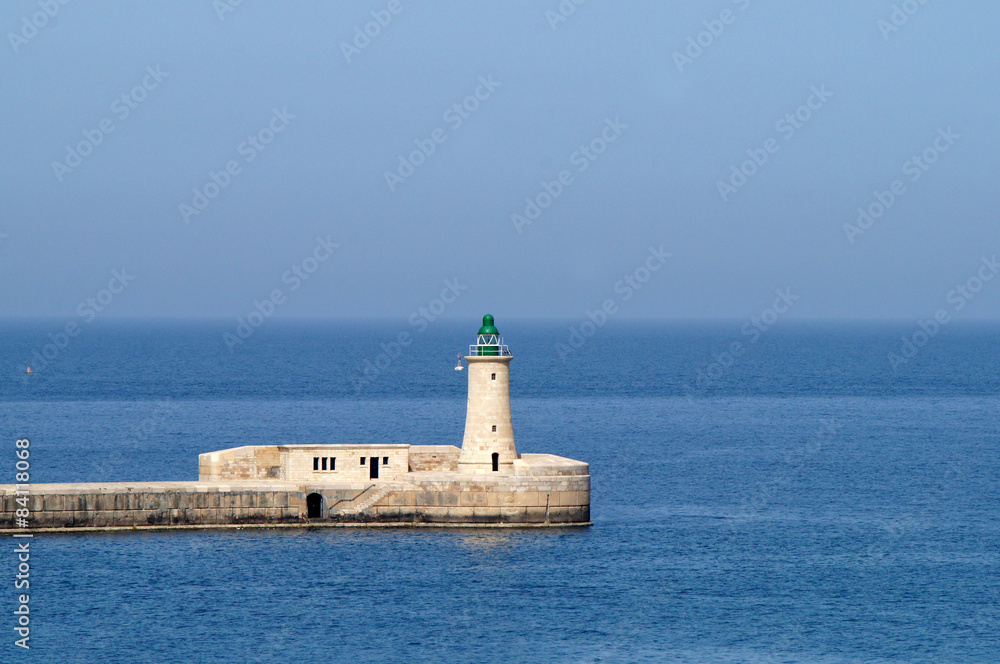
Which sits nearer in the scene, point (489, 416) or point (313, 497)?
point (313, 497)

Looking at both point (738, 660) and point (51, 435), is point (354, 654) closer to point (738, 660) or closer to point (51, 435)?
point (738, 660)

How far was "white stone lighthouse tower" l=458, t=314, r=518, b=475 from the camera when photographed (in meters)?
61.0

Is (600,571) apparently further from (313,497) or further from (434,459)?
(313,497)

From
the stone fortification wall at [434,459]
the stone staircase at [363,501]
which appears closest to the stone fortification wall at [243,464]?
the stone staircase at [363,501]

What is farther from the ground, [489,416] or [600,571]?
[489,416]

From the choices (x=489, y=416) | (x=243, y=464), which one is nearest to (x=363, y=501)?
(x=243, y=464)

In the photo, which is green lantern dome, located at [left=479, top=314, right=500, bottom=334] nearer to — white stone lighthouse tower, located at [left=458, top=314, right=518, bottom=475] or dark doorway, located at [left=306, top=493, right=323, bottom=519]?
white stone lighthouse tower, located at [left=458, top=314, right=518, bottom=475]

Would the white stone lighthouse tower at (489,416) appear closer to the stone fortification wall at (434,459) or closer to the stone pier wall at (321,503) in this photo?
the stone fortification wall at (434,459)

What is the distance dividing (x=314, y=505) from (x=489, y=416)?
8100 mm

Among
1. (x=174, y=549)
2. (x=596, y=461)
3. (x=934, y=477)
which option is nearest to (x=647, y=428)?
(x=596, y=461)

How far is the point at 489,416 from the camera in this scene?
61219 mm

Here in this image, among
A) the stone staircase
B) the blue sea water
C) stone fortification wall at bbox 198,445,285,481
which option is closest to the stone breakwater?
the stone staircase

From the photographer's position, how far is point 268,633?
4591 centimetres

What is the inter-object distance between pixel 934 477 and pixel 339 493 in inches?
1512
